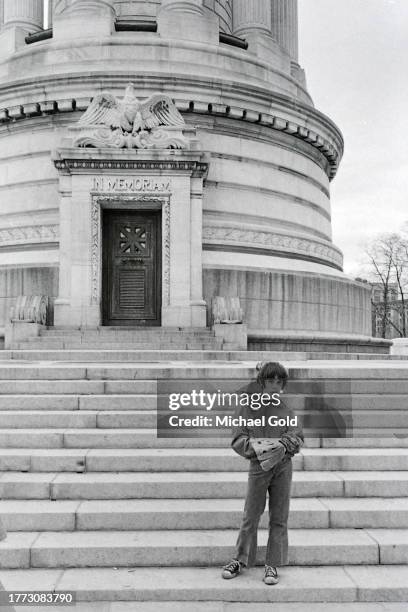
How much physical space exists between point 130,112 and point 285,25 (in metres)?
14.5

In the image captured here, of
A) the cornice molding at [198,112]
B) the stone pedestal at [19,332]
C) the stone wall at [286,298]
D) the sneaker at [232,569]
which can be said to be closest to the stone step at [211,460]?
the sneaker at [232,569]

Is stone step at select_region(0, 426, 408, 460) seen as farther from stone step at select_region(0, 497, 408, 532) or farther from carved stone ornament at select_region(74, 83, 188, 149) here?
carved stone ornament at select_region(74, 83, 188, 149)

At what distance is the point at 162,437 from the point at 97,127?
11.6 metres

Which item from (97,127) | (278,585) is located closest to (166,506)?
(278,585)

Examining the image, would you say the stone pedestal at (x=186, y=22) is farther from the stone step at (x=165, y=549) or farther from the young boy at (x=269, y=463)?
the stone step at (x=165, y=549)

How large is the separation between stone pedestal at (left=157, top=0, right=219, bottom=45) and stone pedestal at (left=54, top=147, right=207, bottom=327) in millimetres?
7292

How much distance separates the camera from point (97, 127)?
1678cm

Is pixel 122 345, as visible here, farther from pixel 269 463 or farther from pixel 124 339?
pixel 269 463

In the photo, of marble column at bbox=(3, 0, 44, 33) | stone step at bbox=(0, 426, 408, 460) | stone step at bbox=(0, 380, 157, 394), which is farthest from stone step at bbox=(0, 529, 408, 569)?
marble column at bbox=(3, 0, 44, 33)

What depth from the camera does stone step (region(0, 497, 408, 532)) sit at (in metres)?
6.07

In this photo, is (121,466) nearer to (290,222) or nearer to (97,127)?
(97,127)

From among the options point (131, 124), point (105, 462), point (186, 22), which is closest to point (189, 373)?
point (105, 462)

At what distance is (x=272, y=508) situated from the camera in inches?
205

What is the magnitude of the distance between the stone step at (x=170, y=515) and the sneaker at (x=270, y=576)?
3.23ft
